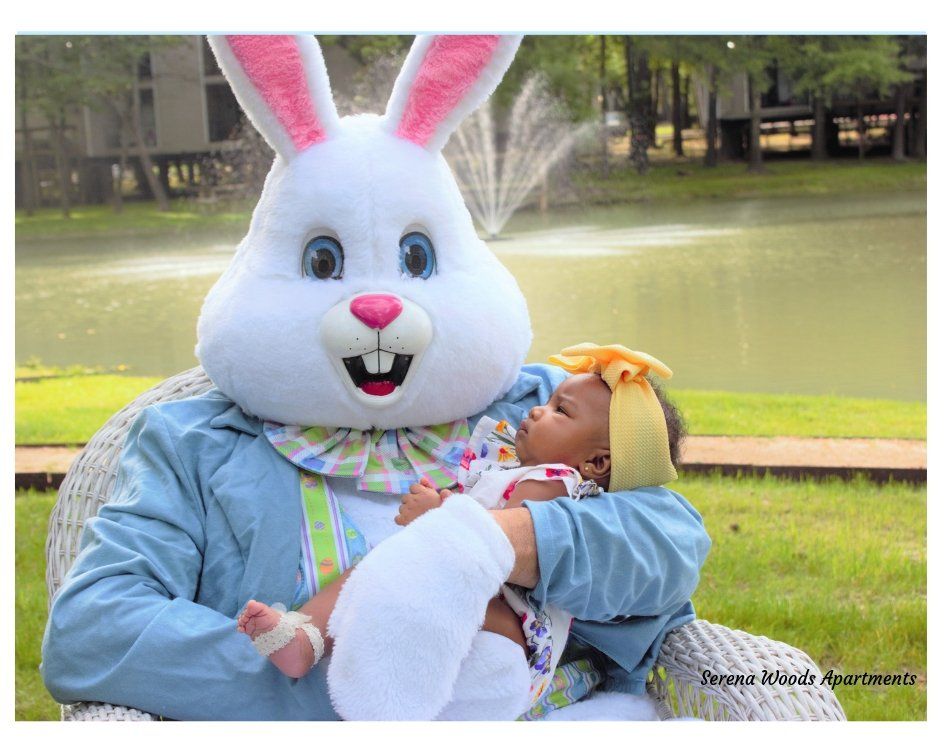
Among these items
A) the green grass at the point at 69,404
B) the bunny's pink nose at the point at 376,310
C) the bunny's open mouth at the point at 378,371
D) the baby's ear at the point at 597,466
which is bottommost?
the green grass at the point at 69,404

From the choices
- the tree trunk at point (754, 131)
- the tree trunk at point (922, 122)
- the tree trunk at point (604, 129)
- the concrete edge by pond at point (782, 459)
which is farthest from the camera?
the tree trunk at point (604, 129)

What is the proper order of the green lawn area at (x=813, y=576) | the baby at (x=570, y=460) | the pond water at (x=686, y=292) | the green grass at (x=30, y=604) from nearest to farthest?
the baby at (x=570, y=460) → the green grass at (x=30, y=604) → the green lawn area at (x=813, y=576) → the pond water at (x=686, y=292)

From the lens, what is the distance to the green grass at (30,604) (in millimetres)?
2727

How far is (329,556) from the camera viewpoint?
1802 mm

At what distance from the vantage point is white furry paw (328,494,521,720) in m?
1.55

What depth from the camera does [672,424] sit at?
185 cm

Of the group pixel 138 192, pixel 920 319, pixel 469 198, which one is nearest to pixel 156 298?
pixel 138 192

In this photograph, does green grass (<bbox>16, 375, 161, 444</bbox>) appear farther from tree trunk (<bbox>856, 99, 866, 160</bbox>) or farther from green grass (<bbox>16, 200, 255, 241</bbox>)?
tree trunk (<bbox>856, 99, 866, 160</bbox>)

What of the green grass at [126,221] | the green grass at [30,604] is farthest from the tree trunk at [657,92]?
the green grass at [30,604]

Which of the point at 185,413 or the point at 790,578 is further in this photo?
the point at 790,578

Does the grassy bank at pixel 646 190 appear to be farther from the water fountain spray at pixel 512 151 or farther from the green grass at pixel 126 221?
the water fountain spray at pixel 512 151

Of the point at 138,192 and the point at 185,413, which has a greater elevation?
the point at 138,192
